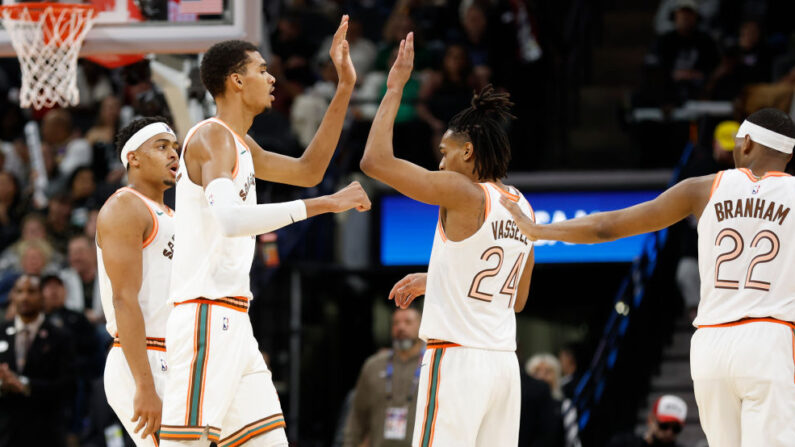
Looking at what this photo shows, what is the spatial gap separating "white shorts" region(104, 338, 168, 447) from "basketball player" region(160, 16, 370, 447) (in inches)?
19.6

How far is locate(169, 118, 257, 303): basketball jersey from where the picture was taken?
20.1ft

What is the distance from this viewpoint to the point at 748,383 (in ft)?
20.5

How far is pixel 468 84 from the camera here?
15391 millimetres

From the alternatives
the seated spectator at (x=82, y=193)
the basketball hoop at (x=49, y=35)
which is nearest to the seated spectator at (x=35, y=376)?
the basketball hoop at (x=49, y=35)

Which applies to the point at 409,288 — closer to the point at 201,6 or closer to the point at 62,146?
the point at 201,6

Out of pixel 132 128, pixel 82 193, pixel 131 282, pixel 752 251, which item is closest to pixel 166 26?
pixel 132 128

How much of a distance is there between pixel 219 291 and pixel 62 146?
11.0m

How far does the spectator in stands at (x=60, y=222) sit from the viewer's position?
14672 millimetres

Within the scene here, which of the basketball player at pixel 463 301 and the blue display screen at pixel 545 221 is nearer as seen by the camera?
the basketball player at pixel 463 301

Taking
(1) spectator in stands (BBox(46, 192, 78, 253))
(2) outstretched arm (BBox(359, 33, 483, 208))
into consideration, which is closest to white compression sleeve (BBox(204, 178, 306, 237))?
(2) outstretched arm (BBox(359, 33, 483, 208))

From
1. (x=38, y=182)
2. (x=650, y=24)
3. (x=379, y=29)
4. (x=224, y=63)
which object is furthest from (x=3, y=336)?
(x=650, y=24)

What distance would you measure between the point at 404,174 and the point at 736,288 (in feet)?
5.74

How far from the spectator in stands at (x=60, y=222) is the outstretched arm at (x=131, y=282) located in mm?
8024

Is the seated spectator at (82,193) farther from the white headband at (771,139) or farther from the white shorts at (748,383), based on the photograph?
the white shorts at (748,383)
